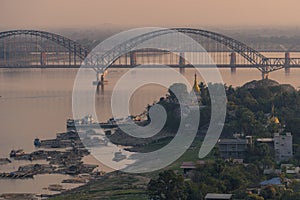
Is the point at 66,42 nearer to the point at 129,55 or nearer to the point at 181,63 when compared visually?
the point at 129,55

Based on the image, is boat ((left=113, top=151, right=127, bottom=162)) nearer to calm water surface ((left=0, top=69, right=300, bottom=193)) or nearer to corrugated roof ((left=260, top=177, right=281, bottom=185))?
calm water surface ((left=0, top=69, right=300, bottom=193))

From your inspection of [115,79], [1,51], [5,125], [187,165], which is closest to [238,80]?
[115,79]

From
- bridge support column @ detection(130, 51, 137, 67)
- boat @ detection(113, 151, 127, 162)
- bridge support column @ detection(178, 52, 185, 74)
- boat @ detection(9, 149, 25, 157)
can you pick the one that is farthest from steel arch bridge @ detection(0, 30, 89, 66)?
boat @ detection(113, 151, 127, 162)

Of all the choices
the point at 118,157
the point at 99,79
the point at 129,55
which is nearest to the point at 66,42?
the point at 129,55

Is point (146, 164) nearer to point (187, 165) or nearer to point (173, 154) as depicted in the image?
point (173, 154)

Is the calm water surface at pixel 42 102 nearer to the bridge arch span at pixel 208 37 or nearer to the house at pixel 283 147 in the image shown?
the bridge arch span at pixel 208 37

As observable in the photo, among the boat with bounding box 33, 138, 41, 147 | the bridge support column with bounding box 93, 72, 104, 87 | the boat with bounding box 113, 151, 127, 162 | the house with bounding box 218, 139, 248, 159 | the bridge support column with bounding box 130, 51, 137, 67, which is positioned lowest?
the boat with bounding box 113, 151, 127, 162

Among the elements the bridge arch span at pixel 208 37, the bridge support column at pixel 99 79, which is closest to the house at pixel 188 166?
the bridge support column at pixel 99 79
